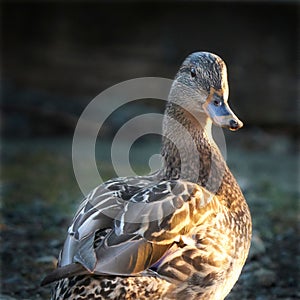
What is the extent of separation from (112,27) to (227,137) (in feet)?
17.3

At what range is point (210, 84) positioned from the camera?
16.8 ft

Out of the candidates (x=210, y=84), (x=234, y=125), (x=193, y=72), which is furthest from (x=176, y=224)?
(x=193, y=72)

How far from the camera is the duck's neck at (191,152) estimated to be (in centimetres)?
531

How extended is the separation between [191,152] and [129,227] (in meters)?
1.14

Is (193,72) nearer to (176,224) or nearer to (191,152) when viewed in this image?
(191,152)

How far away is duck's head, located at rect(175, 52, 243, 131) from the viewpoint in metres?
4.96

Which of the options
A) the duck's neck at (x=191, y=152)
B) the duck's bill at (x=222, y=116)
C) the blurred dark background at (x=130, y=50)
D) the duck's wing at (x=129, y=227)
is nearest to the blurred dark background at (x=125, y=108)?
the blurred dark background at (x=130, y=50)

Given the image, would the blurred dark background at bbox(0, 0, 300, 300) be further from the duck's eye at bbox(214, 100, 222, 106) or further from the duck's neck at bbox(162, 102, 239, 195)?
the duck's eye at bbox(214, 100, 222, 106)

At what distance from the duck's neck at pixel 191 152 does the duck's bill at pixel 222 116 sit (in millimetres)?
293

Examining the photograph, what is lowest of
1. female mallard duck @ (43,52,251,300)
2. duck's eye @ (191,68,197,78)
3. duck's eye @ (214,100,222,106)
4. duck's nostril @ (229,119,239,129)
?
female mallard duck @ (43,52,251,300)

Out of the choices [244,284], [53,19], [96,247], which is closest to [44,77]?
[53,19]

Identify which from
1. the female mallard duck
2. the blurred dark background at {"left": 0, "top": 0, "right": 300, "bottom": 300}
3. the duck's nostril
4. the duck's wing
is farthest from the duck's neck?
the blurred dark background at {"left": 0, "top": 0, "right": 300, "bottom": 300}

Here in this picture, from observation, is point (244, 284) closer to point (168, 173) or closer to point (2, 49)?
point (168, 173)

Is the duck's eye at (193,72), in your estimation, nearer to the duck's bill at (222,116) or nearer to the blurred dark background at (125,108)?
the duck's bill at (222,116)
